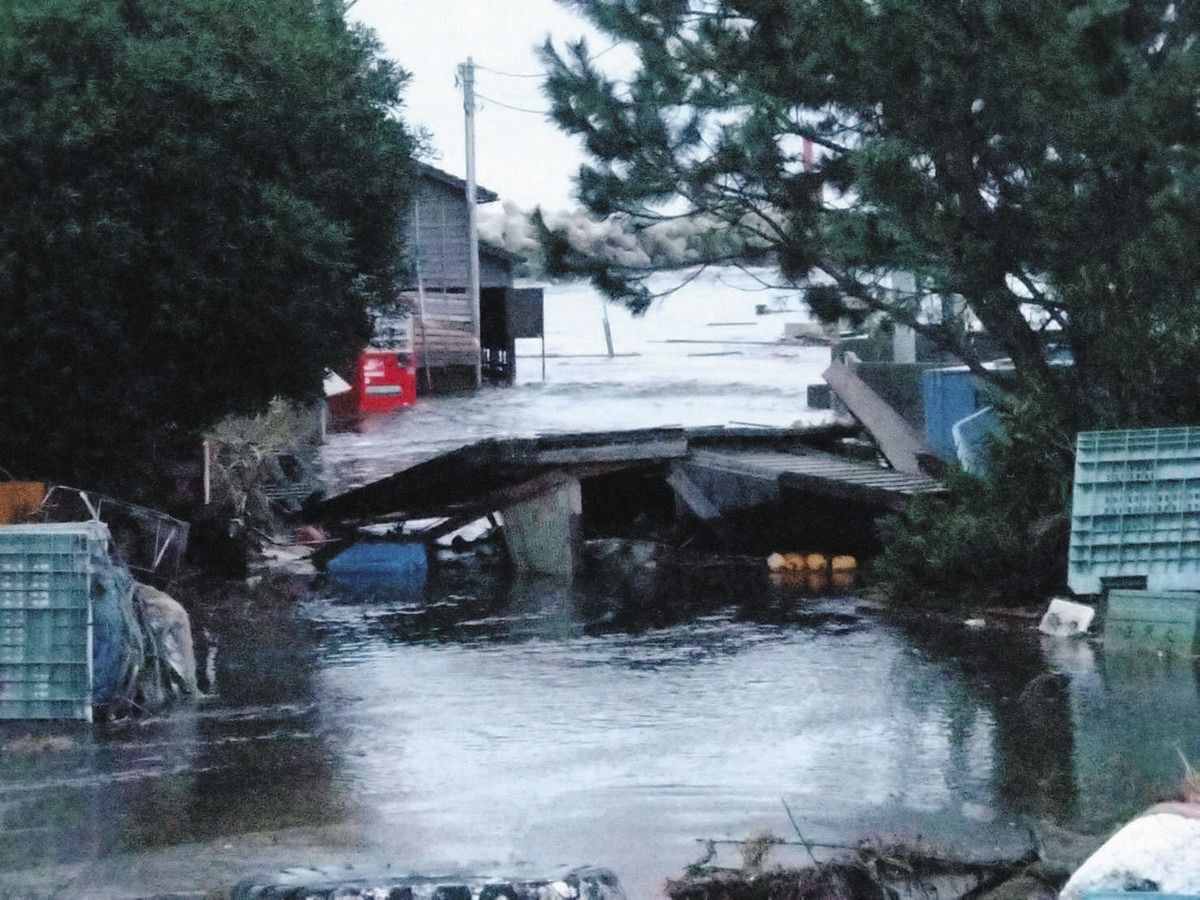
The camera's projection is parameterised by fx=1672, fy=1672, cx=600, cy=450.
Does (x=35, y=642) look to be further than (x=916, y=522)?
No

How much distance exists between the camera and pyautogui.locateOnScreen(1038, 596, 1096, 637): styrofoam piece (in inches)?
423

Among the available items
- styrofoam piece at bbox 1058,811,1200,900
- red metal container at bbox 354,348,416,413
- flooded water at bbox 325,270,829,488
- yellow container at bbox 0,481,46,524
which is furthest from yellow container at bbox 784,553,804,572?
red metal container at bbox 354,348,416,413

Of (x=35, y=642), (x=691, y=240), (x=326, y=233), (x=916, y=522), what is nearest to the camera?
(x=35, y=642)

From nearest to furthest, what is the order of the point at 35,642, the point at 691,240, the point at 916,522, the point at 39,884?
the point at 39,884 < the point at 35,642 < the point at 916,522 < the point at 691,240

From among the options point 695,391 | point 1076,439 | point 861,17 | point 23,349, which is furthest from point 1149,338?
point 695,391

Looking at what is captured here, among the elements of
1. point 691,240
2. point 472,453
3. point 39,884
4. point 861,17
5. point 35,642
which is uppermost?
point 861,17

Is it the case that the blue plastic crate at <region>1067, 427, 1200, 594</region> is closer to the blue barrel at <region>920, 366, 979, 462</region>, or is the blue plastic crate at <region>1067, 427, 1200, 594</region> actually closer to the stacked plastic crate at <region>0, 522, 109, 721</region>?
the blue barrel at <region>920, 366, 979, 462</region>

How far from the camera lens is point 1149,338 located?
36.1ft

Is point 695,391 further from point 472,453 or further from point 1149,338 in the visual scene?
point 1149,338

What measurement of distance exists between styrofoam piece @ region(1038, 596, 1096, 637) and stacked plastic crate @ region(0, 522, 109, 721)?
5.99 metres

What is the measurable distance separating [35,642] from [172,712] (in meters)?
0.86

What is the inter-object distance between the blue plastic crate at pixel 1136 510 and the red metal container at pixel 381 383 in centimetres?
1802

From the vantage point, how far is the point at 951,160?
→ 11.7 metres

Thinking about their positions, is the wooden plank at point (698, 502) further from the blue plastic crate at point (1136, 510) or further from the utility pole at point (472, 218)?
the utility pole at point (472, 218)
